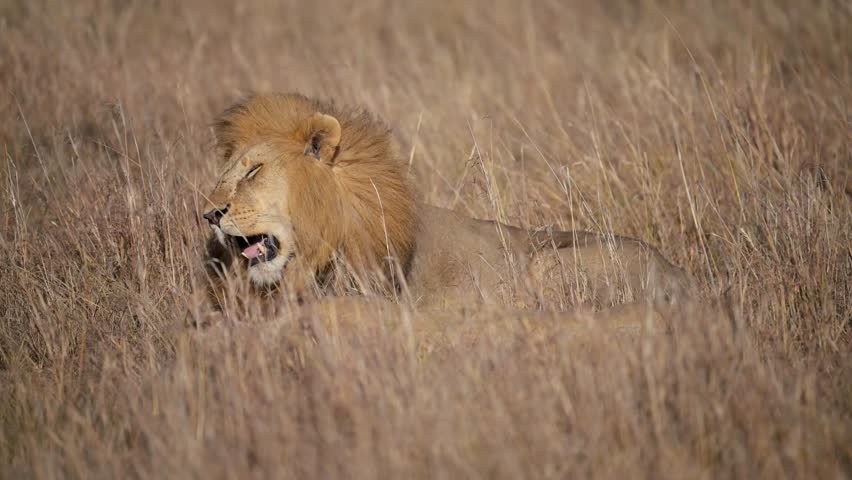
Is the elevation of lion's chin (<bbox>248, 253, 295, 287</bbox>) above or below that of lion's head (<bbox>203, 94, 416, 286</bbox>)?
Result: below

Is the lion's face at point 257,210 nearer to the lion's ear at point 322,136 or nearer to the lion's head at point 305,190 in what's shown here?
the lion's head at point 305,190

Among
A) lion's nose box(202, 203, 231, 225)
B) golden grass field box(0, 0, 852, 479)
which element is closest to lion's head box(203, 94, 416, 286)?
lion's nose box(202, 203, 231, 225)

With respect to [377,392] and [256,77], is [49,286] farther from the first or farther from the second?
[256,77]

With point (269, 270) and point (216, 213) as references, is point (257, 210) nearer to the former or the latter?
point (216, 213)

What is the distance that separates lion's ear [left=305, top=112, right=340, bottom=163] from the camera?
4.11 metres

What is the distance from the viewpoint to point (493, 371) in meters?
3.23

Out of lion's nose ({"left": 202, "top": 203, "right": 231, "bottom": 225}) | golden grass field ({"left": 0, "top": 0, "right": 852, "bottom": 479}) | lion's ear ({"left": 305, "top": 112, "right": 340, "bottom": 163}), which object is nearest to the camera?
golden grass field ({"left": 0, "top": 0, "right": 852, "bottom": 479})

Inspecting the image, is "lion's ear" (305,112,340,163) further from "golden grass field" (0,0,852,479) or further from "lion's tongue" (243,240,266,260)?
"golden grass field" (0,0,852,479)

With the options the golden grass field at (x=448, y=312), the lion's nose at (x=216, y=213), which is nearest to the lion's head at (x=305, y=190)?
the lion's nose at (x=216, y=213)

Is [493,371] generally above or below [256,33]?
below

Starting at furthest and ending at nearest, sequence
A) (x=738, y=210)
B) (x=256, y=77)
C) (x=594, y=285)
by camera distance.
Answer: (x=256, y=77), (x=738, y=210), (x=594, y=285)

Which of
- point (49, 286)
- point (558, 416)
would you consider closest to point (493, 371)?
point (558, 416)

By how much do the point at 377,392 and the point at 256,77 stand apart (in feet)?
19.9

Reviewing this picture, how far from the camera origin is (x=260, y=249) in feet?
13.5
